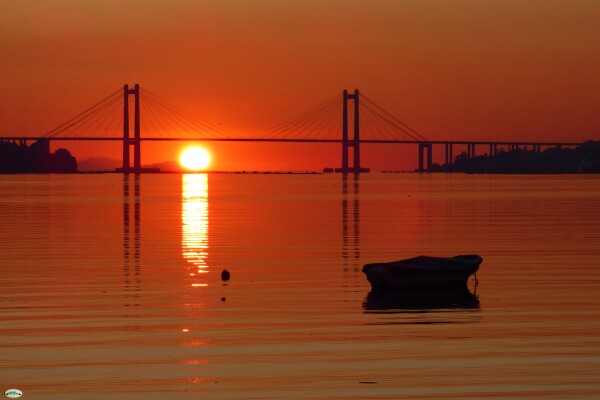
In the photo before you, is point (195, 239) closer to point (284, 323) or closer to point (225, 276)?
point (225, 276)

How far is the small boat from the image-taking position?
1716cm

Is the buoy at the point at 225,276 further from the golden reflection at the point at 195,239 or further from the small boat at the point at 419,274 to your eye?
the small boat at the point at 419,274

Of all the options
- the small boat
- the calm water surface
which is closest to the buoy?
the calm water surface

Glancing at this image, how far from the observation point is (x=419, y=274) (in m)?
17.2

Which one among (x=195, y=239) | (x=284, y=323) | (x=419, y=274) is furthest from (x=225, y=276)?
(x=195, y=239)

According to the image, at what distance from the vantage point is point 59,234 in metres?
32.2

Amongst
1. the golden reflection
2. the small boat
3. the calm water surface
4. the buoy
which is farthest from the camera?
the golden reflection

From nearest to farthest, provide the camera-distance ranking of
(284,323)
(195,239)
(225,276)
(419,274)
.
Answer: (284,323)
(419,274)
(225,276)
(195,239)

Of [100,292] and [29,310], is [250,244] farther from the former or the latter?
[29,310]

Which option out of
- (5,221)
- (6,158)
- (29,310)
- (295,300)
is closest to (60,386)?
(29,310)

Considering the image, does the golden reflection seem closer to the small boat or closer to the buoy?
the buoy

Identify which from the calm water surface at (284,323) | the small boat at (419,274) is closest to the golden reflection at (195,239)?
the calm water surface at (284,323)

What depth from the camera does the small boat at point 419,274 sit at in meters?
17.2

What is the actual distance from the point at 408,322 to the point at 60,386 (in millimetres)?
5252
